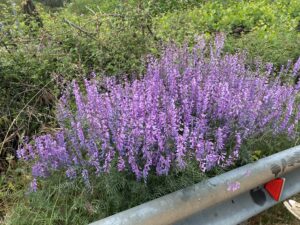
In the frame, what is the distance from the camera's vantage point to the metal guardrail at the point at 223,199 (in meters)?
2.37

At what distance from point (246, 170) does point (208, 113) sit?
1.78 ft

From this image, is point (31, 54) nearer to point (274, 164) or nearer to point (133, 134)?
point (133, 134)

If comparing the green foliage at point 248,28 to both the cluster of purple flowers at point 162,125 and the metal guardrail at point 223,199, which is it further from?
the metal guardrail at point 223,199

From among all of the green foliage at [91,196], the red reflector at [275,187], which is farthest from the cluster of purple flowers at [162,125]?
the red reflector at [275,187]

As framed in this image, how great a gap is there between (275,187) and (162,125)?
110cm

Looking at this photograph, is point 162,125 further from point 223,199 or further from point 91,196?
point 91,196

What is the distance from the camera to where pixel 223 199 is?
2709 millimetres

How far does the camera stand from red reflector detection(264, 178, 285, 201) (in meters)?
3.07

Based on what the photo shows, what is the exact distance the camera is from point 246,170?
2.85 m

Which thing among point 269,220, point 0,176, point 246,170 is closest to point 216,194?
point 246,170

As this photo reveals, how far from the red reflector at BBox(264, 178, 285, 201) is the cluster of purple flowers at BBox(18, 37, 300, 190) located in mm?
397

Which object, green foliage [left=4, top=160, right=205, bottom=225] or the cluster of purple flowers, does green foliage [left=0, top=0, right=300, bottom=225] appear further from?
the cluster of purple flowers

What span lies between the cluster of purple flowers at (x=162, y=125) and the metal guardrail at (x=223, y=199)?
0.51 feet

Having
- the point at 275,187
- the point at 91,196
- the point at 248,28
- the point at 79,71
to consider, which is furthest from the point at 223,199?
the point at 248,28
